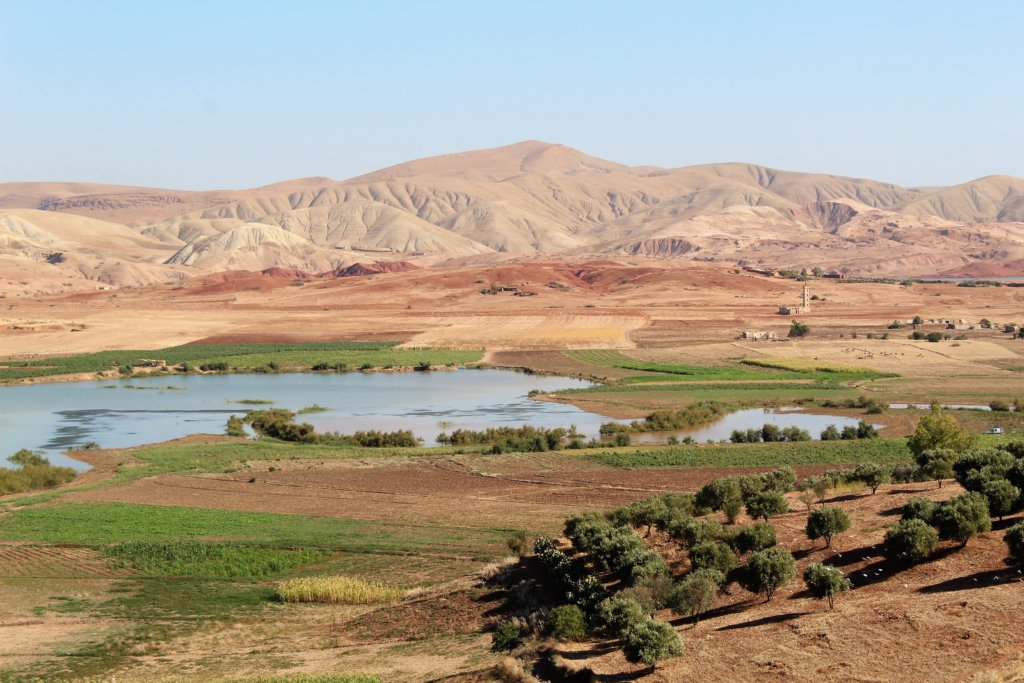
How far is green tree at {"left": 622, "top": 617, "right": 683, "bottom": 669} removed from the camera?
806 inches

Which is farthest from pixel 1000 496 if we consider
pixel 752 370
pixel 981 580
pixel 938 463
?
pixel 752 370

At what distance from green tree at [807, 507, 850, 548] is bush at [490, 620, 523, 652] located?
24.7 ft

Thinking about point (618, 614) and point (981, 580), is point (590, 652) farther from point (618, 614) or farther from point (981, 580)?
point (981, 580)

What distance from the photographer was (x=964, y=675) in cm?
1877

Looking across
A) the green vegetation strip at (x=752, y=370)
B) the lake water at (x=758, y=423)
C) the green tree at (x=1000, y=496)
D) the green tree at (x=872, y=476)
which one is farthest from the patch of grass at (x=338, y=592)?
the green vegetation strip at (x=752, y=370)

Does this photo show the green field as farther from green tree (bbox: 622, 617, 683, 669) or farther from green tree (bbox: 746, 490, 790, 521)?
green tree (bbox: 622, 617, 683, 669)

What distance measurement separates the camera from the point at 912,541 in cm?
2420

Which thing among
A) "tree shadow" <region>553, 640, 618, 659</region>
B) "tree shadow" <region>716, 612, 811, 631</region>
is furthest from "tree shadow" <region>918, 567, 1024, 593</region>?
"tree shadow" <region>553, 640, 618, 659</region>

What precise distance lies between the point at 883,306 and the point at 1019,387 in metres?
61.4

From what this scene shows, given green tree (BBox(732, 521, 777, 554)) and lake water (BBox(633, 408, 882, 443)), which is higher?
green tree (BBox(732, 521, 777, 554))

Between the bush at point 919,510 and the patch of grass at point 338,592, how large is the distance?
12.3 m

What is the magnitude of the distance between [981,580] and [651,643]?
7.37m

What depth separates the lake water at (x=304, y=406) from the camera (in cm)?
5753

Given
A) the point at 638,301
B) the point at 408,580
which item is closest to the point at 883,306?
the point at 638,301
